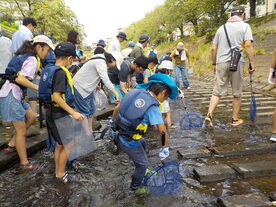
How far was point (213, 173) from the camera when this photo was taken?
3.05m

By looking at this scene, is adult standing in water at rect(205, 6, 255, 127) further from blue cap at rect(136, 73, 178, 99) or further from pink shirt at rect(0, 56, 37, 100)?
pink shirt at rect(0, 56, 37, 100)

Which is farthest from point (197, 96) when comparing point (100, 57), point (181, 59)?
point (100, 57)

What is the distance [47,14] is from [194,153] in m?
22.8

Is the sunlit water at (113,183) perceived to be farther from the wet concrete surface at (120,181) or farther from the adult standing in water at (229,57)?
the adult standing in water at (229,57)

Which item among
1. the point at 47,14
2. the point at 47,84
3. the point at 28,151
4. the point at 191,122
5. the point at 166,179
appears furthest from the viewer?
the point at 47,14

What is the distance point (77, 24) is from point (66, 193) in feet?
94.8

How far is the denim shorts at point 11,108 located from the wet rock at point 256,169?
10.0 ft

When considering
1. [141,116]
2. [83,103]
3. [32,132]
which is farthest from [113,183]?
[32,132]

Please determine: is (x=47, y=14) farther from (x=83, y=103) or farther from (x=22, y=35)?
(x=83, y=103)

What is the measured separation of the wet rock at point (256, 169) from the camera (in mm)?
3045

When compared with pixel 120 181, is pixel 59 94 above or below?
above

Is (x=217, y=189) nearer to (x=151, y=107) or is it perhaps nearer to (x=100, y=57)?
(x=151, y=107)

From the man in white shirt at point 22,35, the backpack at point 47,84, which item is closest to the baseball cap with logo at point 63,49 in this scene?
the backpack at point 47,84

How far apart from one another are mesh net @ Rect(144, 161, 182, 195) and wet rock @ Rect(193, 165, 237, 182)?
0.33 metres
